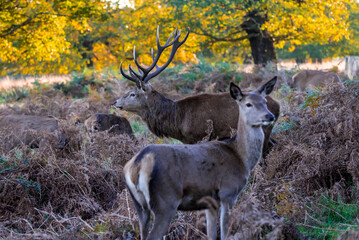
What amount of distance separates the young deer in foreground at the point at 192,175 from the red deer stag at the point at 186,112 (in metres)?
2.08

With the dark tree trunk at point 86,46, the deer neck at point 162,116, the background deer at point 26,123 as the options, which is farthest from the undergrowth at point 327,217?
the dark tree trunk at point 86,46

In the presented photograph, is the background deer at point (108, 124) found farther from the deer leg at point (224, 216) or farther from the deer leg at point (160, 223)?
the deer leg at point (160, 223)

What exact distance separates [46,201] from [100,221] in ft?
3.60

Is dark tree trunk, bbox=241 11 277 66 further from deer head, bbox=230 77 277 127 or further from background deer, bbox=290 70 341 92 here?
deer head, bbox=230 77 277 127

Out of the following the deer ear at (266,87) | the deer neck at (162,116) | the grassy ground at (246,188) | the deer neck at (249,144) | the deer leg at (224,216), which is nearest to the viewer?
the deer leg at (224,216)

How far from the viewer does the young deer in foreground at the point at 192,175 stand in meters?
3.76

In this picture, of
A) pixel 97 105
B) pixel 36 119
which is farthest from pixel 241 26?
pixel 36 119

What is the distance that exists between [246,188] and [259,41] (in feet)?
53.5

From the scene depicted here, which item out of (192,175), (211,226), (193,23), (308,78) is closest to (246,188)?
(211,226)

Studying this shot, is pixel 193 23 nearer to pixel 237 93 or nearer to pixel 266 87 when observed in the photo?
pixel 266 87

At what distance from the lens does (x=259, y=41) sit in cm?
2127

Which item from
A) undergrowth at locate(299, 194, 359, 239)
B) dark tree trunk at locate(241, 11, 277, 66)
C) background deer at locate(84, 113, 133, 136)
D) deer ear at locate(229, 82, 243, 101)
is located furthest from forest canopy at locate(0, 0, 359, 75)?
undergrowth at locate(299, 194, 359, 239)

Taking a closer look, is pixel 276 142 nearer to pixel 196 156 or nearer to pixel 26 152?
pixel 196 156

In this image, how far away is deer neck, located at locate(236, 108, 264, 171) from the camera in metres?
4.61
